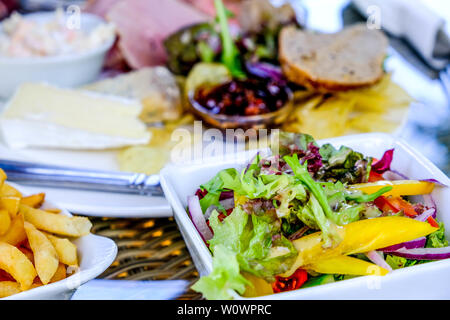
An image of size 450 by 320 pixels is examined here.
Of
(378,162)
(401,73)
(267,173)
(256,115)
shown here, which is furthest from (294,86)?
(267,173)

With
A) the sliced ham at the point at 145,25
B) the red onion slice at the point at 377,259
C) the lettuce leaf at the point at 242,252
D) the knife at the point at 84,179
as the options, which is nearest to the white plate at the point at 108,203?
the knife at the point at 84,179

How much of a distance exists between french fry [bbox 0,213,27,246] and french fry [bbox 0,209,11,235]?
21 mm

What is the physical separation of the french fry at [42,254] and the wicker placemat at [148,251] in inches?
11.7

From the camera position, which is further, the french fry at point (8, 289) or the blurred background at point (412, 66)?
the blurred background at point (412, 66)

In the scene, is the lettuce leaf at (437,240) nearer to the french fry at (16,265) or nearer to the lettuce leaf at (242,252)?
the lettuce leaf at (242,252)

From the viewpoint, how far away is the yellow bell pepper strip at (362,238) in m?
1.06

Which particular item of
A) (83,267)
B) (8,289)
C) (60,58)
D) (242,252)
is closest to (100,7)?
(60,58)

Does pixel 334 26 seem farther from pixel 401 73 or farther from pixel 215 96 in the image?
pixel 215 96

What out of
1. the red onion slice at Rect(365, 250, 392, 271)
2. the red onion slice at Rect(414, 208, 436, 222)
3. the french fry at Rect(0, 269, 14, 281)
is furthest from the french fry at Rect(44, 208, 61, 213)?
the red onion slice at Rect(414, 208, 436, 222)

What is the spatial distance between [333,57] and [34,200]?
60.3 inches

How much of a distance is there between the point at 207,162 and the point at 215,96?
83cm

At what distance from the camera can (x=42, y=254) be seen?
1190mm

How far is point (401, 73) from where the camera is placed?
285 cm

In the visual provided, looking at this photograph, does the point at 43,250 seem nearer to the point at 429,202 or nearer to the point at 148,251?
the point at 148,251
